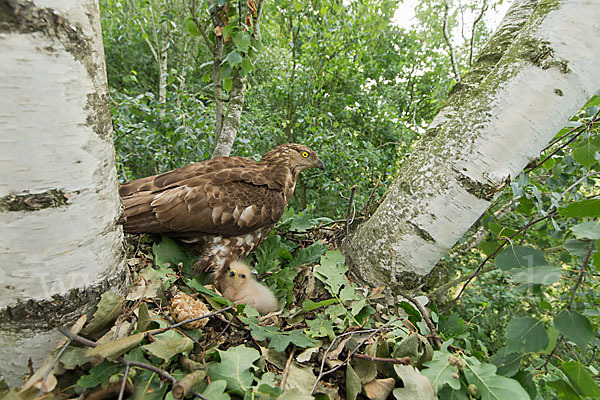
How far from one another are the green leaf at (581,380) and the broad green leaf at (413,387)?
36 centimetres

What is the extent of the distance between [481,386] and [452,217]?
0.66 meters

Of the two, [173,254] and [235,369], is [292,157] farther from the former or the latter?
[235,369]

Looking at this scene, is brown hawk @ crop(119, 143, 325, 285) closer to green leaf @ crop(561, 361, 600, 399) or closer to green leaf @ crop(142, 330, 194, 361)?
green leaf @ crop(142, 330, 194, 361)

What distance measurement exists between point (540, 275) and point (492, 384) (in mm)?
359

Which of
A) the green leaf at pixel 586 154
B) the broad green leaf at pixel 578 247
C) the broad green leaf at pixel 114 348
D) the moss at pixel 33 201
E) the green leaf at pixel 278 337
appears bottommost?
the green leaf at pixel 278 337

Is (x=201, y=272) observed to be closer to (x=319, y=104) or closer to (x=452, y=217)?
(x=452, y=217)

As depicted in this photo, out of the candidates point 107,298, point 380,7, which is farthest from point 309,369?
point 380,7

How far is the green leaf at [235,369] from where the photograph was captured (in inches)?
33.5

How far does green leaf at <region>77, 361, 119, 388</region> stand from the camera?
28.4 inches

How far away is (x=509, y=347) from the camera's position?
2.92 ft

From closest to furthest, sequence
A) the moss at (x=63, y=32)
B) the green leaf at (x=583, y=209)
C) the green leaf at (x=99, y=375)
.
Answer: the moss at (x=63, y=32) → the green leaf at (x=99, y=375) → the green leaf at (x=583, y=209)

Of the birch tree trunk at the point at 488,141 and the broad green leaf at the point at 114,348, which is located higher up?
the birch tree trunk at the point at 488,141

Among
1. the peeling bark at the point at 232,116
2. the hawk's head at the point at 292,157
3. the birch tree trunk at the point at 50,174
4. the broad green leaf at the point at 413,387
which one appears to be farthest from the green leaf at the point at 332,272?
the peeling bark at the point at 232,116

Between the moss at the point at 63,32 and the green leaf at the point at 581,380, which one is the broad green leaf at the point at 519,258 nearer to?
the green leaf at the point at 581,380
